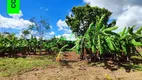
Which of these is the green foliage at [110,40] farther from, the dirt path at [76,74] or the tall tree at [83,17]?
the tall tree at [83,17]

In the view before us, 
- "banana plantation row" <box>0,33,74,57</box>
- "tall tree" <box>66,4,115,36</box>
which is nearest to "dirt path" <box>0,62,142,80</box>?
"banana plantation row" <box>0,33,74,57</box>

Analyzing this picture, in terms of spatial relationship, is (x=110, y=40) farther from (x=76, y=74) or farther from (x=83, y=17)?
(x=83, y=17)

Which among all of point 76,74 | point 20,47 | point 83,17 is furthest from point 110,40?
point 83,17

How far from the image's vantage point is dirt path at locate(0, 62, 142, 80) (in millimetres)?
8075

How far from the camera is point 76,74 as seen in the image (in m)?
8.50

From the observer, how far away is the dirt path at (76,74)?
8075mm

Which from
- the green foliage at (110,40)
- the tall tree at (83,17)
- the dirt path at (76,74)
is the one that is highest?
the tall tree at (83,17)

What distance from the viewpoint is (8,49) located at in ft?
45.9

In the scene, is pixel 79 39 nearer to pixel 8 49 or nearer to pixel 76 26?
pixel 8 49

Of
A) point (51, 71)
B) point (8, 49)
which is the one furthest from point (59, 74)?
point (8, 49)

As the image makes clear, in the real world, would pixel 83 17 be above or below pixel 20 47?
above

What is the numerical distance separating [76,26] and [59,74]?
24.4m

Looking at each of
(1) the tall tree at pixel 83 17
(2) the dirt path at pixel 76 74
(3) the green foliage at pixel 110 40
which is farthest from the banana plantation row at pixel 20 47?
(1) the tall tree at pixel 83 17

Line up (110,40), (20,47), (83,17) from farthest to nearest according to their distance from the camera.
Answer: (83,17)
(20,47)
(110,40)
